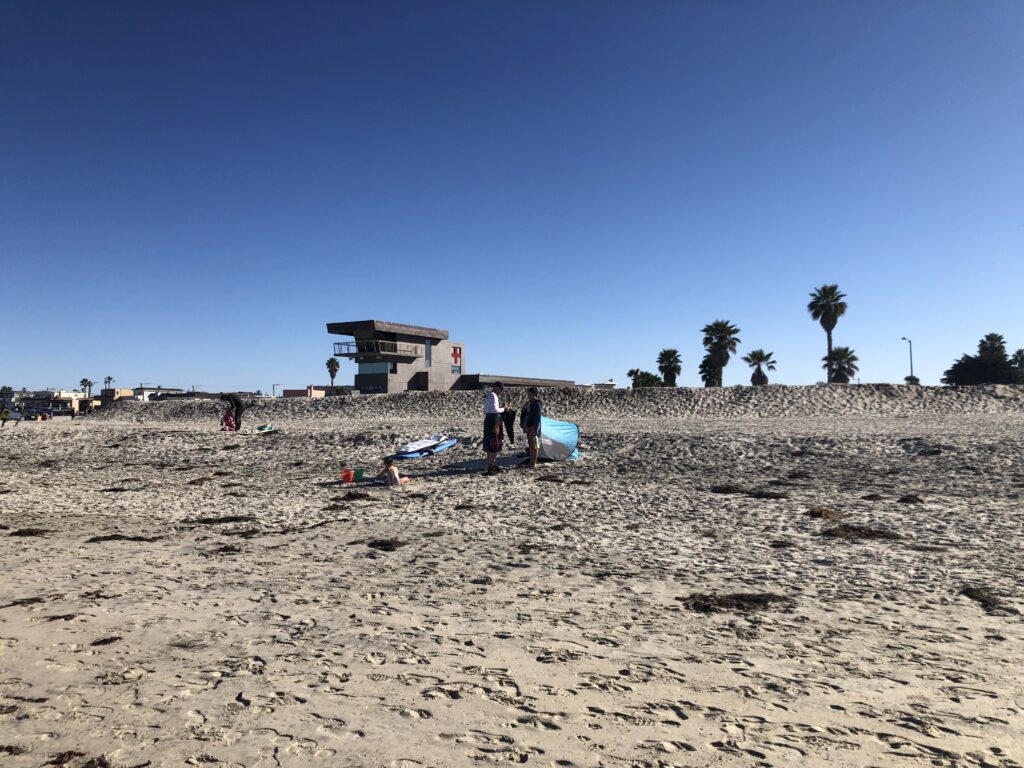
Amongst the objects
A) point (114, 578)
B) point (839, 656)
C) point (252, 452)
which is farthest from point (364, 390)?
point (839, 656)

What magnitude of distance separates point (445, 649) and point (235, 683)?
1.66 metres

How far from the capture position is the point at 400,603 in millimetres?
6566

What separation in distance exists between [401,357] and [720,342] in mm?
32287

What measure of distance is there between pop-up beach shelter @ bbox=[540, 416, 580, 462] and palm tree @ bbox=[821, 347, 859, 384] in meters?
55.1

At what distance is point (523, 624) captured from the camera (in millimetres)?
5883

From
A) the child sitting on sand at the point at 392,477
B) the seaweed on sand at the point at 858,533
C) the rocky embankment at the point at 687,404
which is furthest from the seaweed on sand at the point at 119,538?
the rocky embankment at the point at 687,404

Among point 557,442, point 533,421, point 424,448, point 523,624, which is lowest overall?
point 523,624

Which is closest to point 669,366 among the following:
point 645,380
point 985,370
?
point 645,380

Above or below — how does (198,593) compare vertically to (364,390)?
below

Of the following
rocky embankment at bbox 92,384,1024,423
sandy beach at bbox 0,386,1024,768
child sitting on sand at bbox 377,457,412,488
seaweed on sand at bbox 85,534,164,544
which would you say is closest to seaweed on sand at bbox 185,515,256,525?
sandy beach at bbox 0,386,1024,768

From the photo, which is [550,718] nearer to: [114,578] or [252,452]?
[114,578]

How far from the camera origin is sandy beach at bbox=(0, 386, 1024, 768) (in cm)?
388

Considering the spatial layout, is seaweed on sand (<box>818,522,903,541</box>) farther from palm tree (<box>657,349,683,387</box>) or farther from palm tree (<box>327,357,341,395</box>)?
palm tree (<box>327,357,341,395</box>)

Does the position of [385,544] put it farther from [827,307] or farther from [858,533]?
[827,307]
